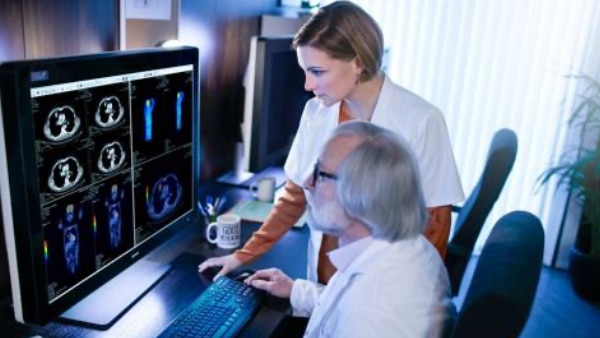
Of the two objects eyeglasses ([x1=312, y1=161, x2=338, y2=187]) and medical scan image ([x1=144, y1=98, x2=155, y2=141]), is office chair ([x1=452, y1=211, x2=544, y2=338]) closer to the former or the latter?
eyeglasses ([x1=312, y1=161, x2=338, y2=187])

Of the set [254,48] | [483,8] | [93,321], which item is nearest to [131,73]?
[93,321]

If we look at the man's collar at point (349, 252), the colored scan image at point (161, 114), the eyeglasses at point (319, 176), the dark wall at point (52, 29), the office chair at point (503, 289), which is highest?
the dark wall at point (52, 29)

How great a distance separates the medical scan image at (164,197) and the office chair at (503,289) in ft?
2.41

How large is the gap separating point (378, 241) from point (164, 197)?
558 mm

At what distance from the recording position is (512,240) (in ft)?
3.03

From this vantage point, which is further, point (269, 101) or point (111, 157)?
point (269, 101)

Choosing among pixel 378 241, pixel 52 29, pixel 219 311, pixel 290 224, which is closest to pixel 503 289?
pixel 378 241

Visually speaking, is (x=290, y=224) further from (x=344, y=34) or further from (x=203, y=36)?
(x=203, y=36)

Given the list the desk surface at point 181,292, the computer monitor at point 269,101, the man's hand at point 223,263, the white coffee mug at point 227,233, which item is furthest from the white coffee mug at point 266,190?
the man's hand at point 223,263

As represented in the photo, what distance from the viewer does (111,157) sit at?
42.7 inches

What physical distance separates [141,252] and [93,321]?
0.60 ft

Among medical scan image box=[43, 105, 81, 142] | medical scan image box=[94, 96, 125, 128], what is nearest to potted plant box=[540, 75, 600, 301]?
medical scan image box=[94, 96, 125, 128]

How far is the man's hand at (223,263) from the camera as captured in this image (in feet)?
4.66

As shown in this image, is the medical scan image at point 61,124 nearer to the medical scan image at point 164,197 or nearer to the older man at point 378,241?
the medical scan image at point 164,197
